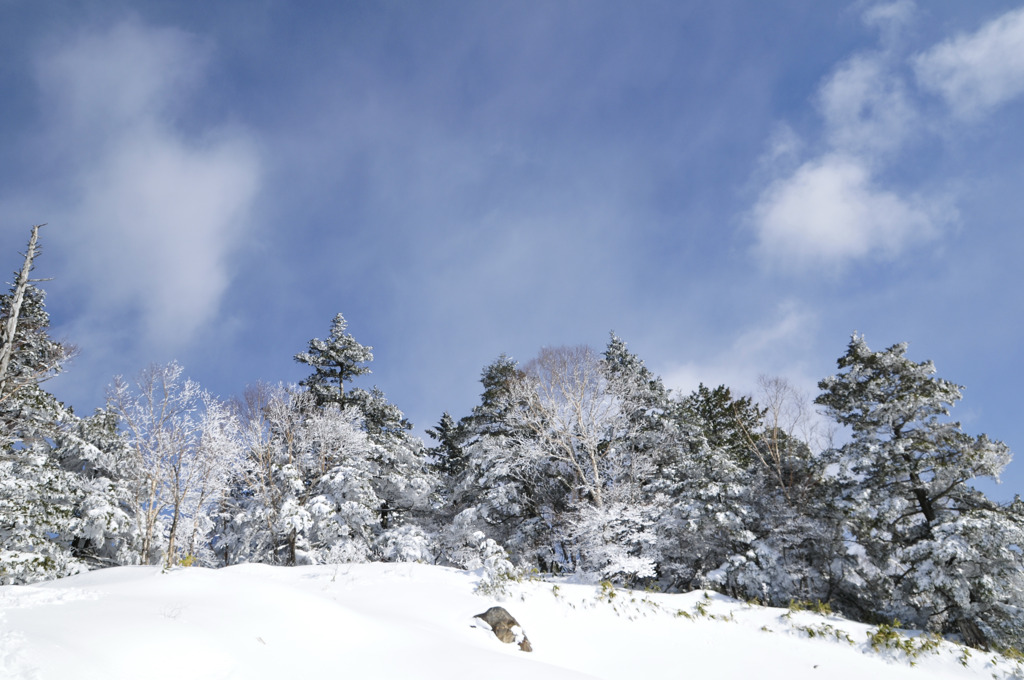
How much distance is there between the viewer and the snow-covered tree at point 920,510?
14289 millimetres

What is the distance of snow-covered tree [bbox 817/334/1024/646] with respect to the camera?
14289mm

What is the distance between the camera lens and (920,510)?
16391 millimetres

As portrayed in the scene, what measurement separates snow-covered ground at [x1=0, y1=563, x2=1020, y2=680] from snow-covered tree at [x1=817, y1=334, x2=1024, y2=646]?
10.6 ft

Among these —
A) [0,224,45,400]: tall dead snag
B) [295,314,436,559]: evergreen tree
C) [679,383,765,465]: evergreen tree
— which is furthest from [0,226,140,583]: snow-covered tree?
[679,383,765,465]: evergreen tree

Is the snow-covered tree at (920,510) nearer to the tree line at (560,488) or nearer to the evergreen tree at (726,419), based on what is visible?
the tree line at (560,488)

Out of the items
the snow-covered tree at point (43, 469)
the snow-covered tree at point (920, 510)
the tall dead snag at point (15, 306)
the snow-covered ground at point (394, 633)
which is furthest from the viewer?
the snow-covered tree at point (920, 510)

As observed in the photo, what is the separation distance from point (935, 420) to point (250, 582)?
2024 cm

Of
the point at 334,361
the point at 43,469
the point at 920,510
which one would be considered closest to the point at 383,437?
the point at 334,361

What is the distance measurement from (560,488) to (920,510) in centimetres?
1358

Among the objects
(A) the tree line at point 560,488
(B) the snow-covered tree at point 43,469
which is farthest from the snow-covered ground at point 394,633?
(B) the snow-covered tree at point 43,469

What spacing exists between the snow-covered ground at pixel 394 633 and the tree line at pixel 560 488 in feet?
10.4

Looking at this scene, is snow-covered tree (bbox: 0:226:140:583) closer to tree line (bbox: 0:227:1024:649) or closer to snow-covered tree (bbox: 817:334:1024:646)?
tree line (bbox: 0:227:1024:649)

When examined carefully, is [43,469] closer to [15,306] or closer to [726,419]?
[15,306]

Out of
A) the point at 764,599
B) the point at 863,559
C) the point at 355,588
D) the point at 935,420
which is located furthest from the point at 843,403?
the point at 355,588
